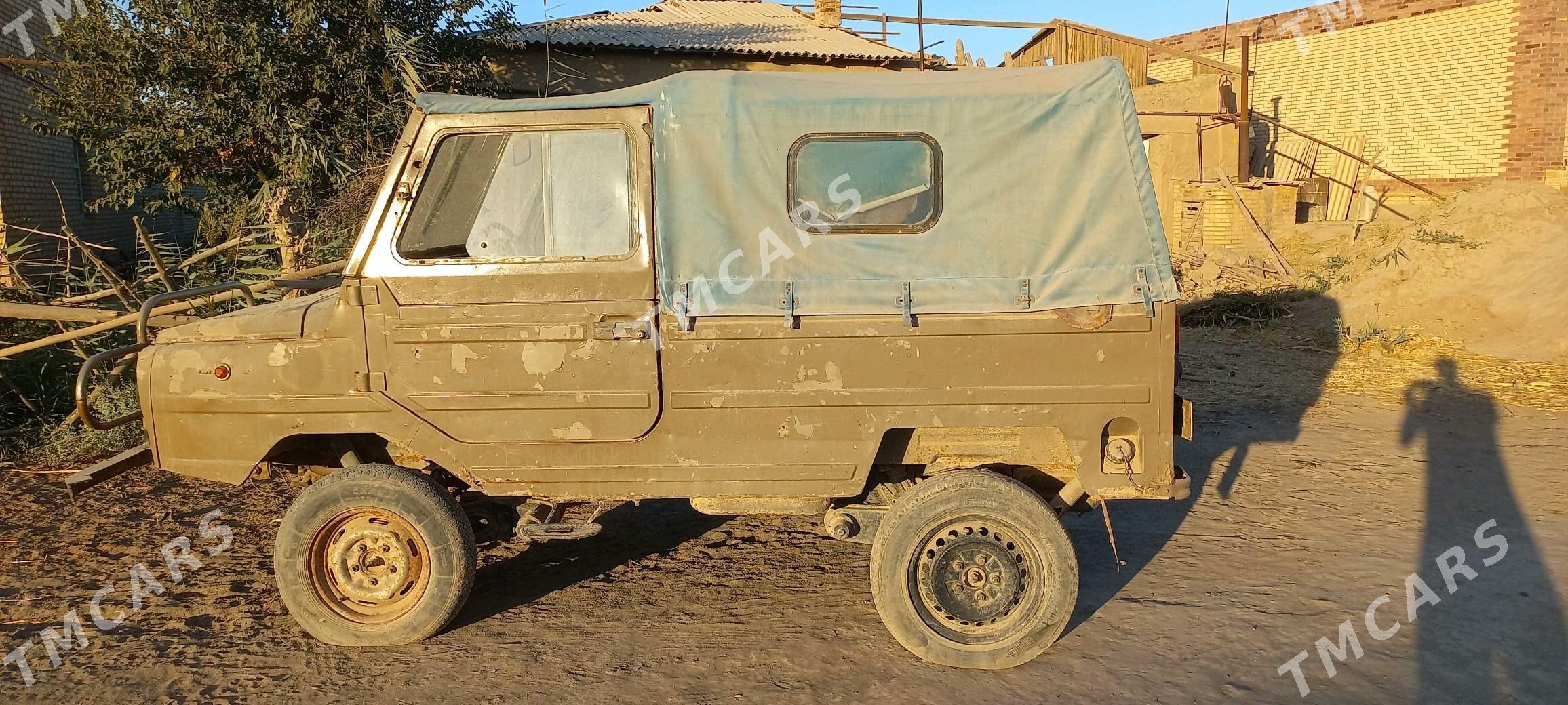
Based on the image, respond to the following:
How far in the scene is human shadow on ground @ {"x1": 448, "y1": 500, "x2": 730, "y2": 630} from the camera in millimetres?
4488

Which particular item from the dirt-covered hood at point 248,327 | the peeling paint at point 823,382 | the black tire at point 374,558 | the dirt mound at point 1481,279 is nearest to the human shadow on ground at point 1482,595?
the peeling paint at point 823,382

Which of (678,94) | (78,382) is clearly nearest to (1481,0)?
(678,94)

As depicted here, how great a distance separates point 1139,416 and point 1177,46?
20611 millimetres

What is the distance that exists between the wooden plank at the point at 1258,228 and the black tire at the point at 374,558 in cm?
1233

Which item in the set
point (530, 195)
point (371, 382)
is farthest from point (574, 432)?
point (530, 195)

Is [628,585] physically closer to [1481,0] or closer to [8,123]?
[8,123]

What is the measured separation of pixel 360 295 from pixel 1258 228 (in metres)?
13.7

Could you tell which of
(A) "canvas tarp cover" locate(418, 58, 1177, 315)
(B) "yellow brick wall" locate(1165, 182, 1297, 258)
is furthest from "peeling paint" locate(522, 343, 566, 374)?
(B) "yellow brick wall" locate(1165, 182, 1297, 258)

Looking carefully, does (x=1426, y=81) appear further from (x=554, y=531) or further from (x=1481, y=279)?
(x=554, y=531)

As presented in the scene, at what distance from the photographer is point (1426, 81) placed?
1662 cm

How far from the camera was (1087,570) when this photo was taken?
15.5ft

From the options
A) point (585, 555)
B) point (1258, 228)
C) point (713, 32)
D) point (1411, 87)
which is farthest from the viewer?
point (1411, 87)

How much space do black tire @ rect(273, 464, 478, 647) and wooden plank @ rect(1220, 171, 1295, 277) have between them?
12.3 metres

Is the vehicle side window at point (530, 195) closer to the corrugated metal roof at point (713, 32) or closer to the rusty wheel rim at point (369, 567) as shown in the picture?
the rusty wheel rim at point (369, 567)
